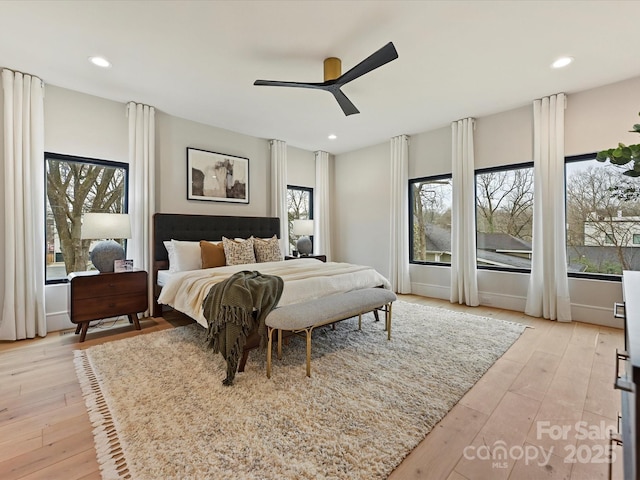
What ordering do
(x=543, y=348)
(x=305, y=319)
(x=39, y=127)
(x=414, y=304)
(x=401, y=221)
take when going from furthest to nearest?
(x=401, y=221), (x=414, y=304), (x=39, y=127), (x=543, y=348), (x=305, y=319)

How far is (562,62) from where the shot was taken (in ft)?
9.73

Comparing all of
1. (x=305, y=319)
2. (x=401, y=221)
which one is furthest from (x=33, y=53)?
(x=401, y=221)

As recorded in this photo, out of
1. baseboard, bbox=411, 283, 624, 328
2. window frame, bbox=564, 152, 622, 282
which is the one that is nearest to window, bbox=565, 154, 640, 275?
window frame, bbox=564, 152, 622, 282

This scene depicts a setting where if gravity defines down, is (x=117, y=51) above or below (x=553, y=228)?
above

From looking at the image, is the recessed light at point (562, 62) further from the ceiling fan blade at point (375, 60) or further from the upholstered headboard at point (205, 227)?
the upholstered headboard at point (205, 227)

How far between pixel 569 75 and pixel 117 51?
4.69 meters

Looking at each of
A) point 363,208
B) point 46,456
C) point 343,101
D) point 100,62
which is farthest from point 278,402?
point 363,208

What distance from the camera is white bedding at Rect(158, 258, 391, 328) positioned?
266 centimetres

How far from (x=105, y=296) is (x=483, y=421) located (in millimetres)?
3631

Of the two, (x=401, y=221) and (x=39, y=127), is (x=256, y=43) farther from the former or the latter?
(x=401, y=221)

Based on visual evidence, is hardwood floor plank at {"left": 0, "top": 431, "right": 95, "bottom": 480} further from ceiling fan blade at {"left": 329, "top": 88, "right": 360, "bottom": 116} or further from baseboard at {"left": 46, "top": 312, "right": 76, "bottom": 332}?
ceiling fan blade at {"left": 329, "top": 88, "right": 360, "bottom": 116}

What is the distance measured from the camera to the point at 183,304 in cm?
289

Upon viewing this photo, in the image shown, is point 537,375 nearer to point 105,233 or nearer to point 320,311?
point 320,311

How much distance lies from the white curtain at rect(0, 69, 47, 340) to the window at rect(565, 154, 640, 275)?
20.9 feet
